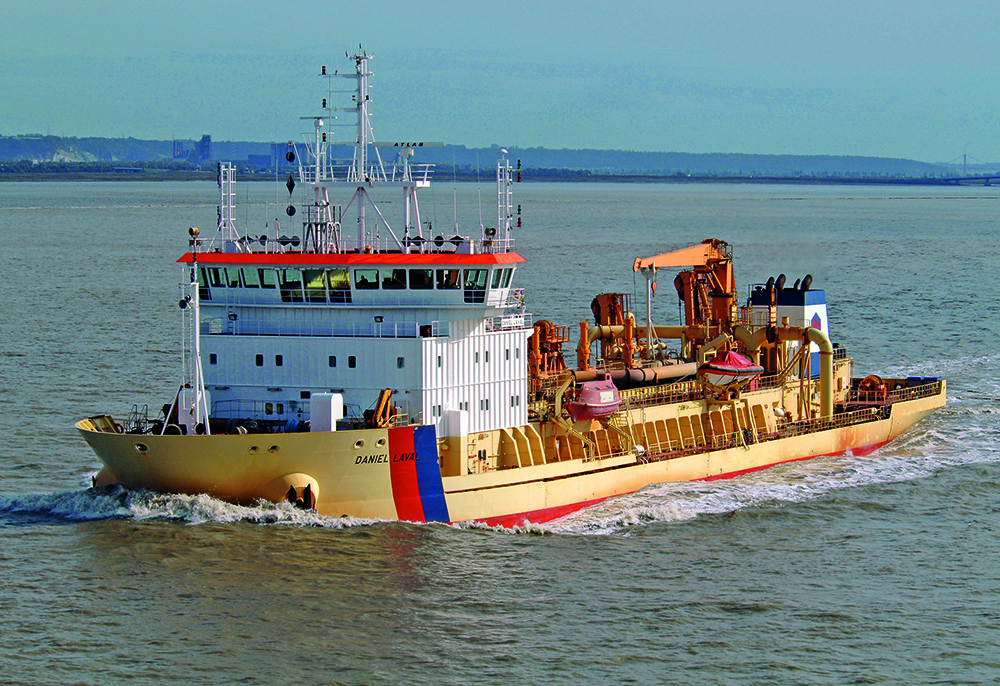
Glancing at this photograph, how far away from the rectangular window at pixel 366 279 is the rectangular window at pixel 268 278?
177 cm

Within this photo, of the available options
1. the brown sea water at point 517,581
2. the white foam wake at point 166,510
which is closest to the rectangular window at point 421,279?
the brown sea water at point 517,581

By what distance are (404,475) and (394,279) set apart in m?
4.21

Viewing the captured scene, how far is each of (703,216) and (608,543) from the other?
137911 mm

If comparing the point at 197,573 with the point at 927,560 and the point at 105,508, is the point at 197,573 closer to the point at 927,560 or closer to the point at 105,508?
the point at 105,508

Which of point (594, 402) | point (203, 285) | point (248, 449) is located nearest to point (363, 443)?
point (248, 449)

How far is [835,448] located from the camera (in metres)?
38.1

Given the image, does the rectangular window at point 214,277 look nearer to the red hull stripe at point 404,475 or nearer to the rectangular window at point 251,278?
the rectangular window at point 251,278

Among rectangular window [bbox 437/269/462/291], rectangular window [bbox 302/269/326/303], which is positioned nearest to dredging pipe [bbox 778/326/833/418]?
rectangular window [bbox 437/269/462/291]

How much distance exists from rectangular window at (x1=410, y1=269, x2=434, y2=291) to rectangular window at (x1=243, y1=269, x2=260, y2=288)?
3348 mm

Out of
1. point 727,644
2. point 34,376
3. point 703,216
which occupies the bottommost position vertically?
point 727,644

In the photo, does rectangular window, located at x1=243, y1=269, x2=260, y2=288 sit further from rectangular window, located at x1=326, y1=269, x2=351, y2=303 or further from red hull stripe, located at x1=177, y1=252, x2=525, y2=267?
rectangular window, located at x1=326, y1=269, x2=351, y2=303

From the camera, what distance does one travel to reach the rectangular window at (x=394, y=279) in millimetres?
27125

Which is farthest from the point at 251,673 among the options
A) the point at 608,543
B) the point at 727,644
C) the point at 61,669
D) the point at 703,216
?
the point at 703,216

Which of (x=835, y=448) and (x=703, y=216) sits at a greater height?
(x=703, y=216)
